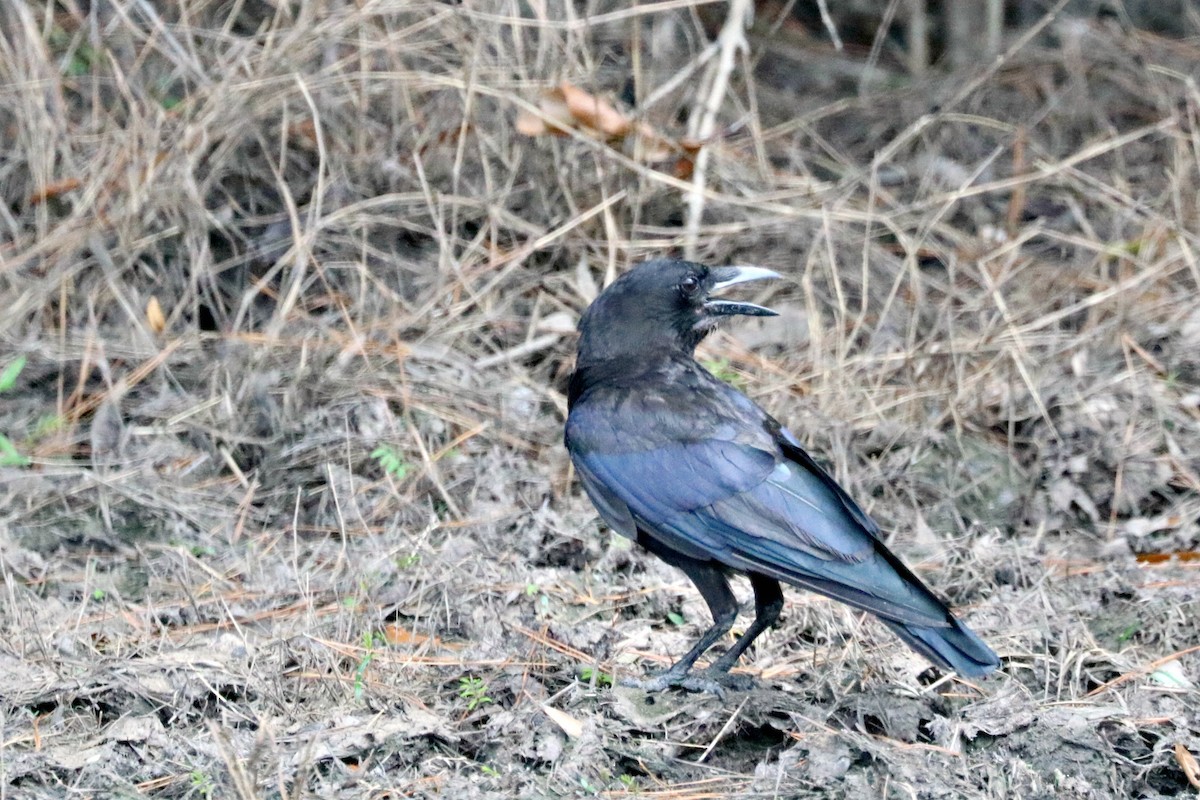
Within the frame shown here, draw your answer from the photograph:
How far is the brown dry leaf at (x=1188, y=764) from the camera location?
3434mm

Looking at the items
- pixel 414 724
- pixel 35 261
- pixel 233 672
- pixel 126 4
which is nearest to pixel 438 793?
pixel 414 724

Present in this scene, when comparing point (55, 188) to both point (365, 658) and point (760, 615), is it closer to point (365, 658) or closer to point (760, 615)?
point (365, 658)

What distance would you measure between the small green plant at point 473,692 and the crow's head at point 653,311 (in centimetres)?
118

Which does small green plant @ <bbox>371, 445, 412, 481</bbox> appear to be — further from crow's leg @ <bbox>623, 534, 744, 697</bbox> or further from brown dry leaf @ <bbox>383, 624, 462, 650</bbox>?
crow's leg @ <bbox>623, 534, 744, 697</bbox>

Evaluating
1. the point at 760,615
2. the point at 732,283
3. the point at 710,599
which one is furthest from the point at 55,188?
the point at 760,615

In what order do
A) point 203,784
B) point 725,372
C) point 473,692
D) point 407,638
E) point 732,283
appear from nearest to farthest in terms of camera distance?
point 203,784 → point 473,692 → point 407,638 → point 732,283 → point 725,372

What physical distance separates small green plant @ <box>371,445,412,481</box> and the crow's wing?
1.20 meters

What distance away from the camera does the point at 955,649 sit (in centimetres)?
361

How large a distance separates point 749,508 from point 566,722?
2.60 feet

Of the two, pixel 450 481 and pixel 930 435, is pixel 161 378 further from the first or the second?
pixel 930 435

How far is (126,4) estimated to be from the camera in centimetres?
687

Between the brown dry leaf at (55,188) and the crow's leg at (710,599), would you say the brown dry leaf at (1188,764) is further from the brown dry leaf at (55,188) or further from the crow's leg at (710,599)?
the brown dry leaf at (55,188)

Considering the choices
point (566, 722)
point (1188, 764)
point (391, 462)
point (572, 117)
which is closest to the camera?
point (1188, 764)

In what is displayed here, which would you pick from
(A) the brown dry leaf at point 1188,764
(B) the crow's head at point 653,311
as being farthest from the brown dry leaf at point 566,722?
(A) the brown dry leaf at point 1188,764
